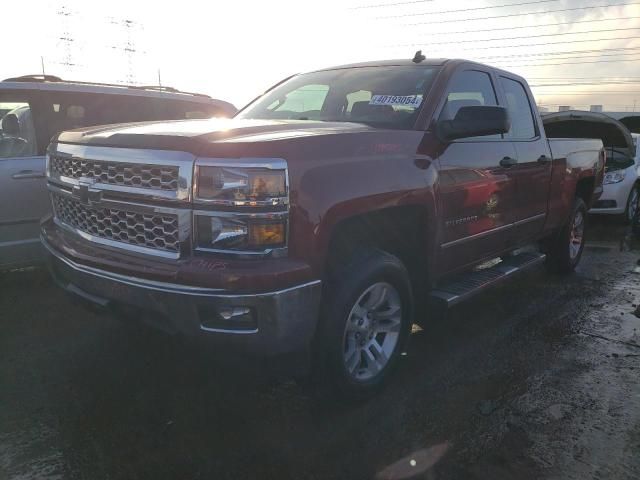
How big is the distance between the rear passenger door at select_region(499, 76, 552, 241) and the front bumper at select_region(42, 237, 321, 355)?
100.0 inches

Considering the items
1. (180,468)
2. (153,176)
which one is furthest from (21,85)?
(180,468)

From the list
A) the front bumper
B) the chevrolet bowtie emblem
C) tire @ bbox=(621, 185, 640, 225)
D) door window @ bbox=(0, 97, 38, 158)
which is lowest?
tire @ bbox=(621, 185, 640, 225)

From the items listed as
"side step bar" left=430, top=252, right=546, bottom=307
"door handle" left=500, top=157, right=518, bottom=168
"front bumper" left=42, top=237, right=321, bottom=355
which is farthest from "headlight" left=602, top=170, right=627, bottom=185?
"front bumper" left=42, top=237, right=321, bottom=355

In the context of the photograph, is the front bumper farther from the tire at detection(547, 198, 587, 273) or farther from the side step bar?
the tire at detection(547, 198, 587, 273)

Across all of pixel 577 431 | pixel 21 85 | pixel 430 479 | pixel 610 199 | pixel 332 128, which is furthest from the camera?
pixel 610 199

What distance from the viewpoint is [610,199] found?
8.74 metres

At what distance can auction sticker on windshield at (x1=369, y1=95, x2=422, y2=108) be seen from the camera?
3.64 m

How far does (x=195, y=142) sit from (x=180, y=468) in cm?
156

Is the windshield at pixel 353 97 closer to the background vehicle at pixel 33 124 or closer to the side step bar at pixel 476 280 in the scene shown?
the side step bar at pixel 476 280

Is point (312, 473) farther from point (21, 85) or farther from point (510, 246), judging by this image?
point (21, 85)

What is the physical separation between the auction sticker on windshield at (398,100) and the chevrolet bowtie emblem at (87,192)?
1967 millimetres

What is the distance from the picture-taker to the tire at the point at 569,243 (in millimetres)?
5929

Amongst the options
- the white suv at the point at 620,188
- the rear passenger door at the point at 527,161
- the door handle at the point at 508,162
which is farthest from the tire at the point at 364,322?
the white suv at the point at 620,188

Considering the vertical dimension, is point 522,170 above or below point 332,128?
below
